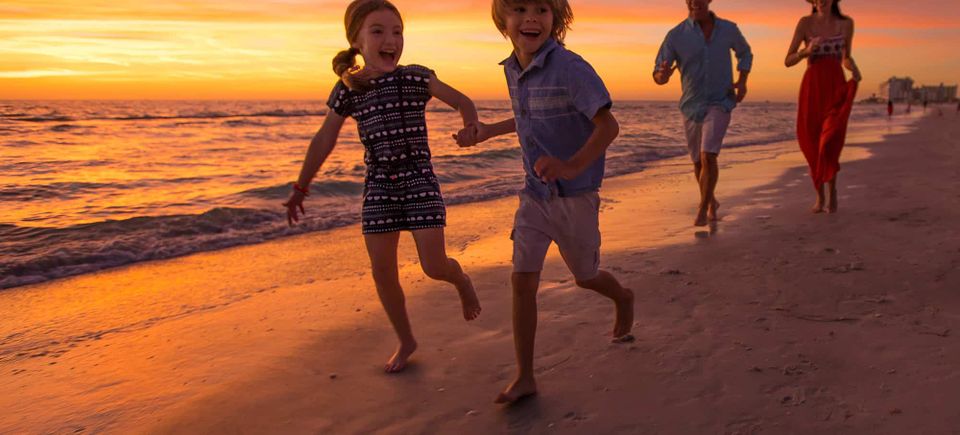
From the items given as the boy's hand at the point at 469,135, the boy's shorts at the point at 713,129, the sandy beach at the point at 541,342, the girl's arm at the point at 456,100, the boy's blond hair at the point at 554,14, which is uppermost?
the boy's blond hair at the point at 554,14

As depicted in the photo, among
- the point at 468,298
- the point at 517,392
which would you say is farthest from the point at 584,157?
the point at 468,298

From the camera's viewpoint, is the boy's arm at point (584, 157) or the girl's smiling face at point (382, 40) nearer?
the boy's arm at point (584, 157)

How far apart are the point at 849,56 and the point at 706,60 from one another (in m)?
1.62

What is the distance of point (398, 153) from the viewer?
3299 millimetres

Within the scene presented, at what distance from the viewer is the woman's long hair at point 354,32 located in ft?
10.6

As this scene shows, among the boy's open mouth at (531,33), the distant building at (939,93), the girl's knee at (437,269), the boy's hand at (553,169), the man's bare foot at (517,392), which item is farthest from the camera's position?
the distant building at (939,93)

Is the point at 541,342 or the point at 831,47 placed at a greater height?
the point at 831,47

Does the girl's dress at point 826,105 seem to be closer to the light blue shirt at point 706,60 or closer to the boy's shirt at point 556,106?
the light blue shirt at point 706,60

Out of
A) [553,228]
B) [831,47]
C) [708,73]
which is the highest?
[831,47]

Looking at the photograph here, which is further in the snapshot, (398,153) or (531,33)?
(398,153)

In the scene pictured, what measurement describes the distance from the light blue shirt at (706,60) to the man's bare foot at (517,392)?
15.1 ft

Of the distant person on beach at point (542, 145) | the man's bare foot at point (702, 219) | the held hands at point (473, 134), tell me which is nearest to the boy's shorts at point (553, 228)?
the distant person on beach at point (542, 145)

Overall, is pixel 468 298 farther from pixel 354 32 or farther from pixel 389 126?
pixel 354 32

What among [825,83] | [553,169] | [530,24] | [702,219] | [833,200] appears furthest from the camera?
[825,83]
